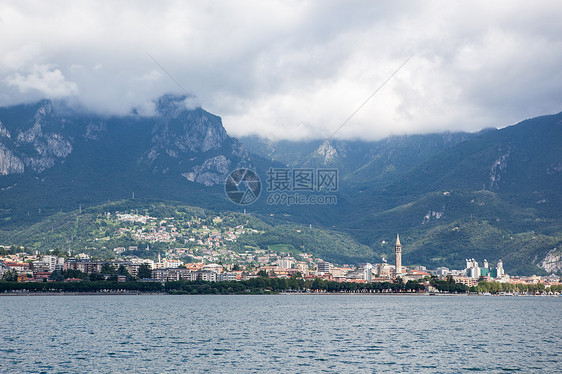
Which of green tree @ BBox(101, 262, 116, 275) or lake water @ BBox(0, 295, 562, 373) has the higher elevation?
green tree @ BBox(101, 262, 116, 275)

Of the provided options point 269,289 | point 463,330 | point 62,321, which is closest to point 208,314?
point 62,321

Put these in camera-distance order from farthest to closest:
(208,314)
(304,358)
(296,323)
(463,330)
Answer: (208,314) → (296,323) → (463,330) → (304,358)

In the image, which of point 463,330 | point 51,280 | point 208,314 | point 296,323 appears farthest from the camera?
point 51,280

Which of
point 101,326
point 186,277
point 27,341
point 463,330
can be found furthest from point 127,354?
point 186,277

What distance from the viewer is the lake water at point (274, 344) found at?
146ft

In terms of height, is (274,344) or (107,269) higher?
(107,269)

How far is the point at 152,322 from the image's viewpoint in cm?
7500

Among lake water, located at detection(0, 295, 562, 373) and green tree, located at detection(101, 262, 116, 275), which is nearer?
lake water, located at detection(0, 295, 562, 373)

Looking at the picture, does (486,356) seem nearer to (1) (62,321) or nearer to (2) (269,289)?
(1) (62,321)

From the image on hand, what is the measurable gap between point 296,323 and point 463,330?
17699mm

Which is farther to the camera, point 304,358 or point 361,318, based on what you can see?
point 361,318

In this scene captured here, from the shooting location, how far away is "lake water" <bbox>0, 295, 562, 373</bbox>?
44.6 m

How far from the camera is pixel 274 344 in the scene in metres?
55.2

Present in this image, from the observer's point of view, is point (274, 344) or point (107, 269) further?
point (107, 269)
